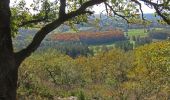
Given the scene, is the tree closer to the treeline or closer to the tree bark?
the tree bark

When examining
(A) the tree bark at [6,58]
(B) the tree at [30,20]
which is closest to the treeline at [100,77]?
(B) the tree at [30,20]

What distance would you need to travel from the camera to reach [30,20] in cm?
1219

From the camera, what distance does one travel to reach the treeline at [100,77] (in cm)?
4675

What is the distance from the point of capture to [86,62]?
367 ft

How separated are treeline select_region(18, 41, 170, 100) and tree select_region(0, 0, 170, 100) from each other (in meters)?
21.3

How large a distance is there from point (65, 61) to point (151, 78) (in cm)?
4665

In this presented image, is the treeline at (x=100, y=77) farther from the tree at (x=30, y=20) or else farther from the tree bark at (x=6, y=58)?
the tree bark at (x=6, y=58)

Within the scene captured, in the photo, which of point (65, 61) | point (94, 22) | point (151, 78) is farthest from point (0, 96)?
point (65, 61)

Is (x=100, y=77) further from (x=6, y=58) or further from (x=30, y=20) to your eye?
(x=6, y=58)

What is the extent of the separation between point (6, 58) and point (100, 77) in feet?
306

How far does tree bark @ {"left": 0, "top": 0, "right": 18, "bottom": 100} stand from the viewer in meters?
8.88

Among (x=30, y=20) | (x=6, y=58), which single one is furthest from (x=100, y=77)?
(x=6, y=58)

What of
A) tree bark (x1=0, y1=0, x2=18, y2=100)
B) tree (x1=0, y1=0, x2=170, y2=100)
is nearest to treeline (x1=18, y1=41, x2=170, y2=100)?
tree (x1=0, y1=0, x2=170, y2=100)

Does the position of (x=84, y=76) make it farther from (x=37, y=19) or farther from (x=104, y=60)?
(x=37, y=19)
